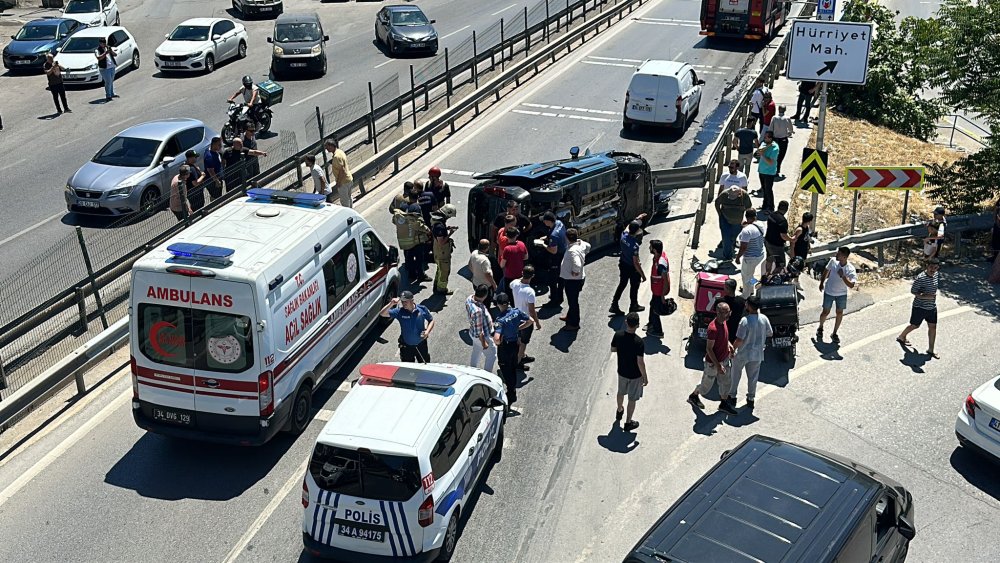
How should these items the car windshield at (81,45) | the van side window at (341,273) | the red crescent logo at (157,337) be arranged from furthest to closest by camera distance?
1. the car windshield at (81,45)
2. the van side window at (341,273)
3. the red crescent logo at (157,337)

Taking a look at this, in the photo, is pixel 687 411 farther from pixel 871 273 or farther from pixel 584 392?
pixel 871 273

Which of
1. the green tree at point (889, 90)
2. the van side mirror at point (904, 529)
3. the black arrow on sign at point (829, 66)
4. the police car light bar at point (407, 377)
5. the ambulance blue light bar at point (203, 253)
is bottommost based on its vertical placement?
the green tree at point (889, 90)

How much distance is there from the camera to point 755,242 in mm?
15047

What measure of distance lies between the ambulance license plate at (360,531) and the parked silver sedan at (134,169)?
11.6 m

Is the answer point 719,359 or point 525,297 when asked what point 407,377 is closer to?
point 525,297

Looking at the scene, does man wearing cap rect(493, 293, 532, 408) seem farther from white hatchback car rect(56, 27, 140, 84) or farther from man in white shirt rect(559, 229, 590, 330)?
white hatchback car rect(56, 27, 140, 84)

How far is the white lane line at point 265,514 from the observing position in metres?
9.76

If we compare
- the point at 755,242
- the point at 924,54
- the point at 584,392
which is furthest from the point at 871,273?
the point at 584,392

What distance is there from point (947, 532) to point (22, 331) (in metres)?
11.5

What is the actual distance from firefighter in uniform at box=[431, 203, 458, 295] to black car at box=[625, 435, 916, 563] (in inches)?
263

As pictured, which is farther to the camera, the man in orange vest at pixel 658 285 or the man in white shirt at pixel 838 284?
the man in white shirt at pixel 838 284

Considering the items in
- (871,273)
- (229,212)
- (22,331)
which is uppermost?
(229,212)

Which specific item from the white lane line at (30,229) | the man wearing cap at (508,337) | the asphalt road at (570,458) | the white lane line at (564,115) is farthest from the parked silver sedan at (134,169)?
the man wearing cap at (508,337)

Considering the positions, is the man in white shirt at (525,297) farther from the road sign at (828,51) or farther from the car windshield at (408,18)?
the car windshield at (408,18)
